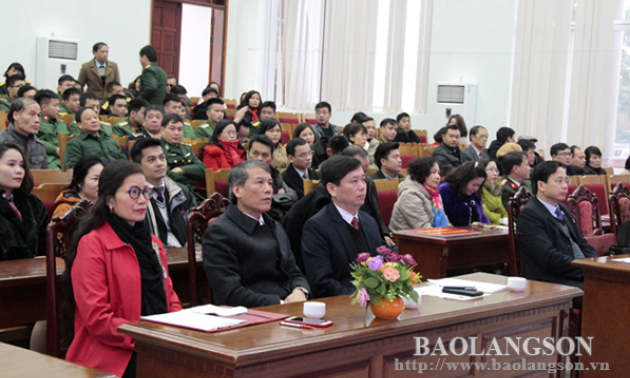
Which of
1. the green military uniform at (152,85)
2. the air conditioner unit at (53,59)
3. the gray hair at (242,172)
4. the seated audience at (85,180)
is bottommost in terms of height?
the seated audience at (85,180)

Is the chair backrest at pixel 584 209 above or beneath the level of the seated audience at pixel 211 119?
beneath

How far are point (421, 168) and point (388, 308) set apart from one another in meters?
2.81

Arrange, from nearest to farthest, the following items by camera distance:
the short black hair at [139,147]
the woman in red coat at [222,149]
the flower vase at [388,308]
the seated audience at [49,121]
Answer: the flower vase at [388,308] → the short black hair at [139,147] → the woman in red coat at [222,149] → the seated audience at [49,121]

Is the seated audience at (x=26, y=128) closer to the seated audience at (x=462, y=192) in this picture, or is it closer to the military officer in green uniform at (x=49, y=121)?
the military officer in green uniform at (x=49, y=121)

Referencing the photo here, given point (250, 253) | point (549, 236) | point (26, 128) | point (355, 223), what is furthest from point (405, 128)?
point (250, 253)

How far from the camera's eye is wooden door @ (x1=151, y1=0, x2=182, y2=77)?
39.8 ft

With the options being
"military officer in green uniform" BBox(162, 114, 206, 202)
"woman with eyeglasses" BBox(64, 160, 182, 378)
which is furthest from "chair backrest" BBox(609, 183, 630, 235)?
"woman with eyeglasses" BBox(64, 160, 182, 378)

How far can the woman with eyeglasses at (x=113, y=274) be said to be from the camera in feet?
7.59

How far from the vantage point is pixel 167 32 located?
12297 millimetres

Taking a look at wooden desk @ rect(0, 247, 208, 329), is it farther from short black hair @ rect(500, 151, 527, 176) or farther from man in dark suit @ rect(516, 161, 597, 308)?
short black hair @ rect(500, 151, 527, 176)

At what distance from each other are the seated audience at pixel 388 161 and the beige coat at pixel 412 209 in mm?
393

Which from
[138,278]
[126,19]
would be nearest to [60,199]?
[138,278]

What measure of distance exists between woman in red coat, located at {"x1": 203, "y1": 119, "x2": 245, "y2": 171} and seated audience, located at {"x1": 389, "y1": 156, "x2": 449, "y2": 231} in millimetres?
1624

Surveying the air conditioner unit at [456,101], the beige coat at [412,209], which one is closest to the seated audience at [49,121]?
the beige coat at [412,209]
